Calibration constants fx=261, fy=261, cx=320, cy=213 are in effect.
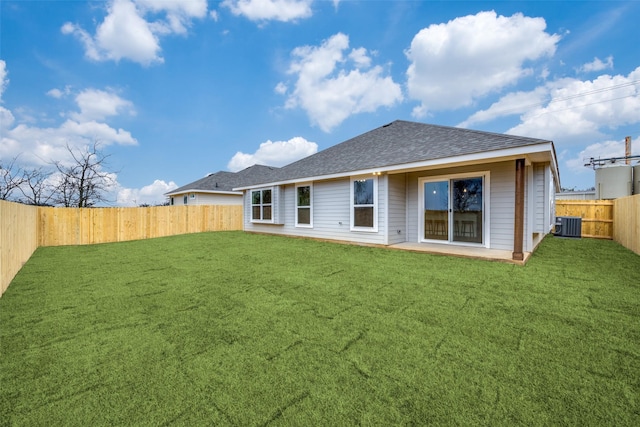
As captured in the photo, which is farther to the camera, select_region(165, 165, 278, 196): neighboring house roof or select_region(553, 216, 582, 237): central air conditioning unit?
select_region(165, 165, 278, 196): neighboring house roof

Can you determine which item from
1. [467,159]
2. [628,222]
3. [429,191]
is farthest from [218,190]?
[628,222]

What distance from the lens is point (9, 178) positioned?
9.59 m

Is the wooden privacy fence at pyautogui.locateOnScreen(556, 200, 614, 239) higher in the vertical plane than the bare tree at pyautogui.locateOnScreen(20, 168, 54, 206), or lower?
lower

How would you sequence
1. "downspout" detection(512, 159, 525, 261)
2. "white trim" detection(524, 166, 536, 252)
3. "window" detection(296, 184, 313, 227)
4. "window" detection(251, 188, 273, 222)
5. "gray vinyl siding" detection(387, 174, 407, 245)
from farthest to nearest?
"window" detection(251, 188, 273, 222)
"window" detection(296, 184, 313, 227)
"gray vinyl siding" detection(387, 174, 407, 245)
"white trim" detection(524, 166, 536, 252)
"downspout" detection(512, 159, 525, 261)

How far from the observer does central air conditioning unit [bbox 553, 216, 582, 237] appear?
32.3 feet

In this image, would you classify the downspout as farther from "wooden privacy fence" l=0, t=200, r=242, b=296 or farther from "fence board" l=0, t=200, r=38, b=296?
"wooden privacy fence" l=0, t=200, r=242, b=296

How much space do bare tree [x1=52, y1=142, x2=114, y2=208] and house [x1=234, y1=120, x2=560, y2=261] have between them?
10326mm

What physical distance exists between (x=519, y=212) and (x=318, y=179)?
574 centimetres

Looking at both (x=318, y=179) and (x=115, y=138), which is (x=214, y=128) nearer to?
(x=115, y=138)

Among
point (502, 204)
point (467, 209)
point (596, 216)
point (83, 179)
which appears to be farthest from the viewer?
point (83, 179)

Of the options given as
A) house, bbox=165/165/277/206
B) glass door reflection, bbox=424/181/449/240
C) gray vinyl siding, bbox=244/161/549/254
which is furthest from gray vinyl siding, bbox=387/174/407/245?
house, bbox=165/165/277/206

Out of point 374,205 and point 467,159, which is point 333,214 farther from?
point 467,159

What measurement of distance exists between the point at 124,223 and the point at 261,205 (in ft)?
19.8

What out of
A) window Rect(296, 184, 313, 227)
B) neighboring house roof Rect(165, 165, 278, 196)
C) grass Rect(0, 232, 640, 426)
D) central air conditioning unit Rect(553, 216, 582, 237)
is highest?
neighboring house roof Rect(165, 165, 278, 196)
